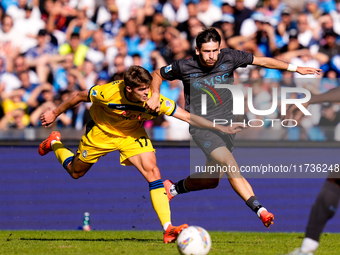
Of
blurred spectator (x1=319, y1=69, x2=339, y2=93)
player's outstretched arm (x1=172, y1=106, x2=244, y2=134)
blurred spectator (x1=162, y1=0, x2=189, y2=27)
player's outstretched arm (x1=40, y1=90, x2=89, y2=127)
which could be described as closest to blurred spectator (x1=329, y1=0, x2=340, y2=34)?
blurred spectator (x1=319, y1=69, x2=339, y2=93)

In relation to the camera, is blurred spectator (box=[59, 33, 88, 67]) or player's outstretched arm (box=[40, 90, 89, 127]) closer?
player's outstretched arm (box=[40, 90, 89, 127])

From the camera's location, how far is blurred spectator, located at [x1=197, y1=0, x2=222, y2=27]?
12898 millimetres

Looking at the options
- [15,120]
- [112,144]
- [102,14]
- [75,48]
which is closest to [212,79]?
[112,144]

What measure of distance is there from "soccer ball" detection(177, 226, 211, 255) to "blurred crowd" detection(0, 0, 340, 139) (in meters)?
5.22

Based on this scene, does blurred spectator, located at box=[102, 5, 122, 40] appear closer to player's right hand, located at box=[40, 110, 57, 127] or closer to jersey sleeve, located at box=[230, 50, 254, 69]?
player's right hand, located at box=[40, 110, 57, 127]

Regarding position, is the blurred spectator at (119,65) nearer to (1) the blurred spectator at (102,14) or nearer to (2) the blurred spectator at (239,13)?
(1) the blurred spectator at (102,14)

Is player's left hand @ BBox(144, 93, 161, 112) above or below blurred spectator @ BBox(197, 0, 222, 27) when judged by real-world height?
below

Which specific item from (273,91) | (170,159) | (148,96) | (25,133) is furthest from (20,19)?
(148,96)

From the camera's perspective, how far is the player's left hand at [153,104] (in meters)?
6.62

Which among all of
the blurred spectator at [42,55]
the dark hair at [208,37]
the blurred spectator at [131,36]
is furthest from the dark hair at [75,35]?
the dark hair at [208,37]

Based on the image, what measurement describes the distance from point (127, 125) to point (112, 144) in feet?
1.21

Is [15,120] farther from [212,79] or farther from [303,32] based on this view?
[303,32]

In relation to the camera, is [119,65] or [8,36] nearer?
[119,65]

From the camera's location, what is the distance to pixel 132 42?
1263cm
